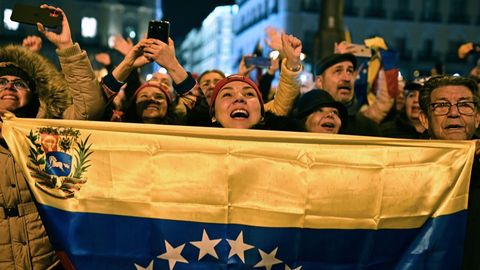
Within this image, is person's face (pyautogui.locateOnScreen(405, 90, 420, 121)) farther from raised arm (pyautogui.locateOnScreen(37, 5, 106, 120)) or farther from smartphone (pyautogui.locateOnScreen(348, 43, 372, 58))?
raised arm (pyautogui.locateOnScreen(37, 5, 106, 120))

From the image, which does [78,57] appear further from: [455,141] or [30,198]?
[455,141]

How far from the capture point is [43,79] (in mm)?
3496

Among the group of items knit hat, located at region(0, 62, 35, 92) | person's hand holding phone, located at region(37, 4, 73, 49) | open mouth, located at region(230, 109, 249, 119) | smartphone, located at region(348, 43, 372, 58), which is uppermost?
smartphone, located at region(348, 43, 372, 58)

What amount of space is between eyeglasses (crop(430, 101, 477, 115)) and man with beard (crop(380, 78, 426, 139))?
63.9 inches

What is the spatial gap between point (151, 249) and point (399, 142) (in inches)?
54.0

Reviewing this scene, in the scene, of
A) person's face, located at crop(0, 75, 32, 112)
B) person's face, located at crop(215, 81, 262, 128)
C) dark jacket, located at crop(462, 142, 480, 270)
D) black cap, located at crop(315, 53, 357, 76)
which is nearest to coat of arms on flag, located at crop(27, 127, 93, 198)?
person's face, located at crop(0, 75, 32, 112)

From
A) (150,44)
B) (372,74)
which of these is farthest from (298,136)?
(372,74)

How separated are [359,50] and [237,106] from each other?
112 inches

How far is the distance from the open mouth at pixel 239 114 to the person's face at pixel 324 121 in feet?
1.96

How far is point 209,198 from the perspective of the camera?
10.0ft

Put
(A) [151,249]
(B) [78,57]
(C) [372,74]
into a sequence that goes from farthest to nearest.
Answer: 1. (C) [372,74]
2. (B) [78,57]
3. (A) [151,249]

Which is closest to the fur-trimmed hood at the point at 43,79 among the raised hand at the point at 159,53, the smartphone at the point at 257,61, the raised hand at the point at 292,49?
the raised hand at the point at 159,53

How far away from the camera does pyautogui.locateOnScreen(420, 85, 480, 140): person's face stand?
3.20 m

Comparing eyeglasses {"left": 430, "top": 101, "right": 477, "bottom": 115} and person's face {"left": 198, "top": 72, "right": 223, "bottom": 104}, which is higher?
person's face {"left": 198, "top": 72, "right": 223, "bottom": 104}
